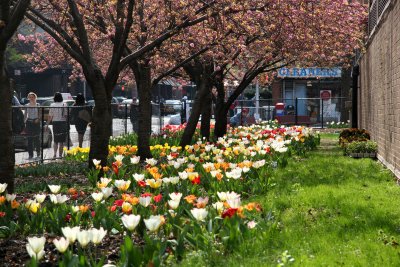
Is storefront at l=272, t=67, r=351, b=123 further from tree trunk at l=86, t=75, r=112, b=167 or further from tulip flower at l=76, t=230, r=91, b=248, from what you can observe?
tulip flower at l=76, t=230, r=91, b=248

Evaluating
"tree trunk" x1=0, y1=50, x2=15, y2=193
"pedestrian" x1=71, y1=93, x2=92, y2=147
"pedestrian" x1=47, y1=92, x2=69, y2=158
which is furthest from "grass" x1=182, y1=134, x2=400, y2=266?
"pedestrian" x1=71, y1=93, x2=92, y2=147

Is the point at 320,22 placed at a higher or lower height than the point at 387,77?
higher

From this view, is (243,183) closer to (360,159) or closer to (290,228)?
(290,228)

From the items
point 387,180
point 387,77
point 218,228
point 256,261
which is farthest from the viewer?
point 387,77

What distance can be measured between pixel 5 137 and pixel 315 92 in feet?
148

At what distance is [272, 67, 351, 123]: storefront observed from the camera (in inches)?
1633

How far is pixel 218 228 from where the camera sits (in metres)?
6.30

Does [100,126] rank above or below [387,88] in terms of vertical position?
below

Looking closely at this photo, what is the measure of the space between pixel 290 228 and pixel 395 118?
5.60 meters

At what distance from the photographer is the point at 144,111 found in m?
16.5

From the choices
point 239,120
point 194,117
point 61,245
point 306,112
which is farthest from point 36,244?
point 306,112

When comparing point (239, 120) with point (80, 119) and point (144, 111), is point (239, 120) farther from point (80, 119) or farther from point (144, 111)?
point (144, 111)

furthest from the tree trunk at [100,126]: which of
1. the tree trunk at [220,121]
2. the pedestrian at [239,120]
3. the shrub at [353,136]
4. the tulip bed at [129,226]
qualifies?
the pedestrian at [239,120]

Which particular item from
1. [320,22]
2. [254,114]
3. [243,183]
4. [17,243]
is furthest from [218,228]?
[254,114]
